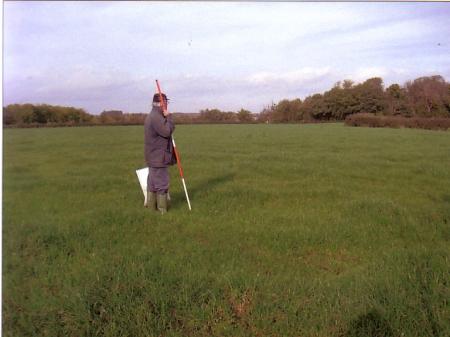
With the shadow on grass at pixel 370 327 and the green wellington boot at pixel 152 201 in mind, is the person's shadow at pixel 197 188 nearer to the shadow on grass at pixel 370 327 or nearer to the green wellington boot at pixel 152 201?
the green wellington boot at pixel 152 201

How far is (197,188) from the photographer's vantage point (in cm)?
900

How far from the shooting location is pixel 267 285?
13.0 feet

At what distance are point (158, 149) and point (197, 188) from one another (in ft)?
8.08

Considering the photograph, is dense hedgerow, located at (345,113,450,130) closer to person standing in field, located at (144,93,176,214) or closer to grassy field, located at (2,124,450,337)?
grassy field, located at (2,124,450,337)

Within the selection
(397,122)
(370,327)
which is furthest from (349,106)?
(370,327)

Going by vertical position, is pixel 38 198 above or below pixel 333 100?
below

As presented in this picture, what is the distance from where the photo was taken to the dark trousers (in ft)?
22.1

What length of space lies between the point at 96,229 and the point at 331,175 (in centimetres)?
685

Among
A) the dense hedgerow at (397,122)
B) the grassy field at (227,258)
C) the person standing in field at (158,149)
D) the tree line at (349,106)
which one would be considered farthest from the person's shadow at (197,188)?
the dense hedgerow at (397,122)

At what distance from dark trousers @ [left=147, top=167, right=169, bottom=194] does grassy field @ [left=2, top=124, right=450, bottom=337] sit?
50cm

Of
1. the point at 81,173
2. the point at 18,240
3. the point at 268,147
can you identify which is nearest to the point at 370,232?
the point at 18,240

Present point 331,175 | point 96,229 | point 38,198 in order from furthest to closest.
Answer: point 331,175
point 38,198
point 96,229

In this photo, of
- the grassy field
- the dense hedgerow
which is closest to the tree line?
the dense hedgerow

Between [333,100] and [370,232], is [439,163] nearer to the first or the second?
[333,100]
